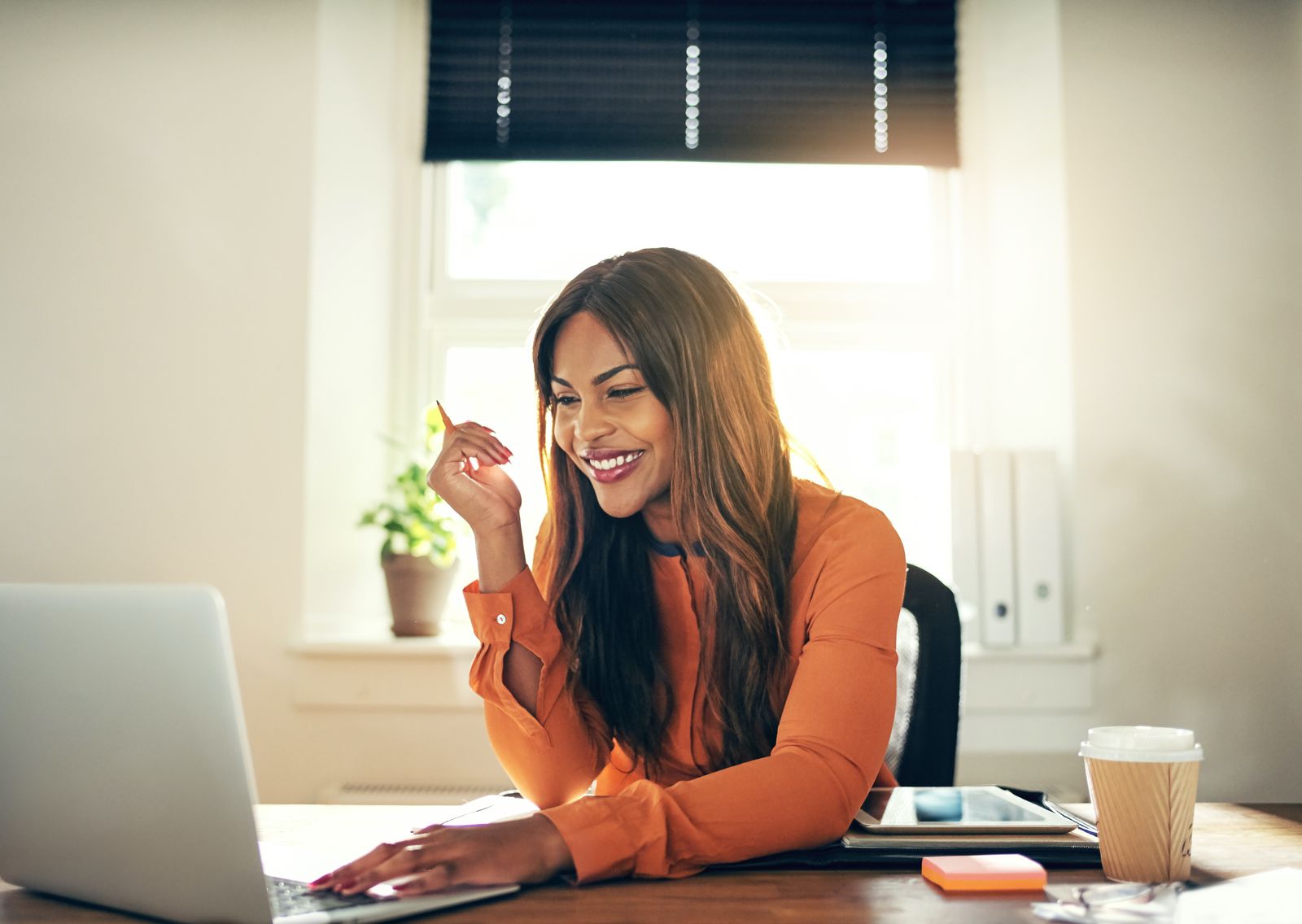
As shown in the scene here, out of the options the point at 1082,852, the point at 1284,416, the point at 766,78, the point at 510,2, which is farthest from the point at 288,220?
the point at 1284,416

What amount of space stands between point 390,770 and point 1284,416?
6.84 feet

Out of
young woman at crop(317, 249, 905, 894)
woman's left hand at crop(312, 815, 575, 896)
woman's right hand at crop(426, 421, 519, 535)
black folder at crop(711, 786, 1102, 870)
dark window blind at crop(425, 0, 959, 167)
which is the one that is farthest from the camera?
dark window blind at crop(425, 0, 959, 167)

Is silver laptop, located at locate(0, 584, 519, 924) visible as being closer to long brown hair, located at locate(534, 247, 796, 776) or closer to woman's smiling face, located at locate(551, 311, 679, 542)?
long brown hair, located at locate(534, 247, 796, 776)

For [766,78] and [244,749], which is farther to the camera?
[766,78]

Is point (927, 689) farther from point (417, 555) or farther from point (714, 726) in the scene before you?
point (417, 555)

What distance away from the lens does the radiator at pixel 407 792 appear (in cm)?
219

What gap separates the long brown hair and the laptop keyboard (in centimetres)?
52

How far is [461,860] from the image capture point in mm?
780

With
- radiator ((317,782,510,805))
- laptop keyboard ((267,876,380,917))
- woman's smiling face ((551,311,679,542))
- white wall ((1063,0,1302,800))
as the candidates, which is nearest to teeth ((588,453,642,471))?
woman's smiling face ((551,311,679,542))

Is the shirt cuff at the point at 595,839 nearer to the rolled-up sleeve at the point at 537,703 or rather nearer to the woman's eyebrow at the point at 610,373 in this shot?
the rolled-up sleeve at the point at 537,703

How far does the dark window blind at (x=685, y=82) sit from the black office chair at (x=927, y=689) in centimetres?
154

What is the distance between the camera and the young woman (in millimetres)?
1188

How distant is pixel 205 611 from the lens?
25.5 inches

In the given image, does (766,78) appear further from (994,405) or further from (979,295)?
(994,405)
